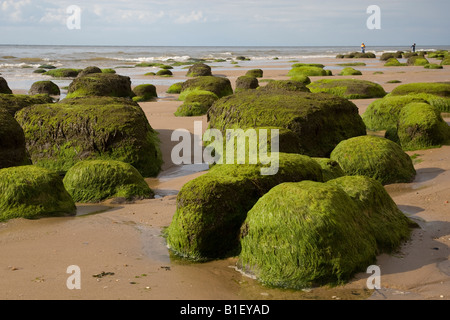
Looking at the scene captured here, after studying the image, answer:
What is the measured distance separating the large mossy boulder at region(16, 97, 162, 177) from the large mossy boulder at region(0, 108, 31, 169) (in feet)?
3.93

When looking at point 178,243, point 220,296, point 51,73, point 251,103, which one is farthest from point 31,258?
point 51,73

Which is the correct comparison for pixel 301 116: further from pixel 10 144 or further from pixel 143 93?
pixel 143 93

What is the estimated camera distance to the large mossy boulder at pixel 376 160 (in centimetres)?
848

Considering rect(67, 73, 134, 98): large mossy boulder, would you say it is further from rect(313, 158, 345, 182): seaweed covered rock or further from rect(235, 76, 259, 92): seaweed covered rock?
rect(313, 158, 345, 182): seaweed covered rock

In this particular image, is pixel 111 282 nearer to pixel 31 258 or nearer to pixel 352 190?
pixel 31 258

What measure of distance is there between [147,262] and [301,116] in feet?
17.6

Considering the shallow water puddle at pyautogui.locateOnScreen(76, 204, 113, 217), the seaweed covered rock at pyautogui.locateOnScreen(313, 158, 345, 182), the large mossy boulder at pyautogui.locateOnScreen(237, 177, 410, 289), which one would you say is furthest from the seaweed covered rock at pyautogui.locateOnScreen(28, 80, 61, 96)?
the large mossy boulder at pyautogui.locateOnScreen(237, 177, 410, 289)

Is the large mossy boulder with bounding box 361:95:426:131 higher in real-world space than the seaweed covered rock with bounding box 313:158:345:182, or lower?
higher

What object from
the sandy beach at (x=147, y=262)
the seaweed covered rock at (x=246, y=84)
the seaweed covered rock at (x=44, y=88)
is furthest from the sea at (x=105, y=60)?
the sandy beach at (x=147, y=262)

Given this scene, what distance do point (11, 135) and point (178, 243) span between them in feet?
14.6

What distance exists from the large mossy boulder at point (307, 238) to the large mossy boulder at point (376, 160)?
9.84 ft

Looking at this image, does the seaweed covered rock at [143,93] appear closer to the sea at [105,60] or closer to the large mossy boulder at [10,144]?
the sea at [105,60]

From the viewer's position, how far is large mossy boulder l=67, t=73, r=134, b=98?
1844 centimetres

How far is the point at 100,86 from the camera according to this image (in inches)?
749
